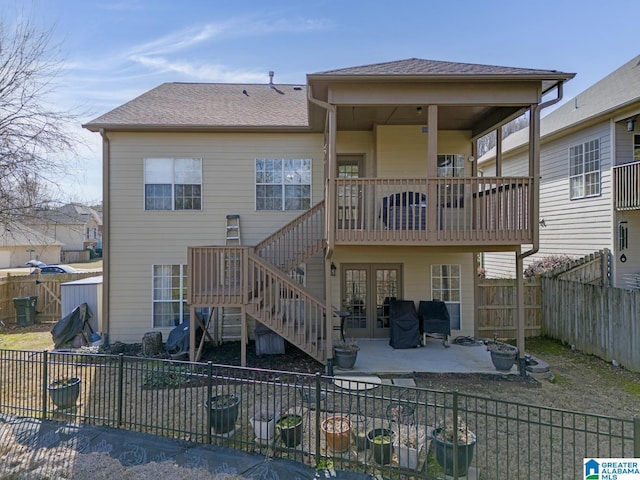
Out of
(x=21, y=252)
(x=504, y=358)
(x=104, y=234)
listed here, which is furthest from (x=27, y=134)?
(x=21, y=252)

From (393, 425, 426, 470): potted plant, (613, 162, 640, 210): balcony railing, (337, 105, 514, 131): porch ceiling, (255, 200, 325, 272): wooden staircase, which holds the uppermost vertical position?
(337, 105, 514, 131): porch ceiling

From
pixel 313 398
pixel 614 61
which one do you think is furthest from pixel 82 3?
pixel 614 61

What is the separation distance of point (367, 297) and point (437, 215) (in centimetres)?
340

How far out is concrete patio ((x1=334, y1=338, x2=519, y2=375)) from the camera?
7102mm

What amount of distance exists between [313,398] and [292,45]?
11.3 m

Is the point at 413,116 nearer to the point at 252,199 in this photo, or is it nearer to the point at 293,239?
the point at 293,239

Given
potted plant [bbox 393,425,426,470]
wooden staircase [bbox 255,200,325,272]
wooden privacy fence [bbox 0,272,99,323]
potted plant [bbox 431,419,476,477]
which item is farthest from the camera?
wooden privacy fence [bbox 0,272,99,323]

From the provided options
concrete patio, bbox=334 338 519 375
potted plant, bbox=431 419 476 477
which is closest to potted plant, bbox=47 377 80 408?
concrete patio, bbox=334 338 519 375

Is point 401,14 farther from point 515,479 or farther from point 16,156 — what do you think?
point 515,479

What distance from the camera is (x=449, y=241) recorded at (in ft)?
22.0

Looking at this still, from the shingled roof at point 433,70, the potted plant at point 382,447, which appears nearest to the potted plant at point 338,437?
the potted plant at point 382,447

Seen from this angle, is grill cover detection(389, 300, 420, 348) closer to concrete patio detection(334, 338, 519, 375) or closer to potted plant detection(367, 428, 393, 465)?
concrete patio detection(334, 338, 519, 375)

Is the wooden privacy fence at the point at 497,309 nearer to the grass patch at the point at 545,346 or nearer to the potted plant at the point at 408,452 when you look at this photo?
the grass patch at the point at 545,346

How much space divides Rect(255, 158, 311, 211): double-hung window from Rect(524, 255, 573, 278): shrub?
7548 millimetres
